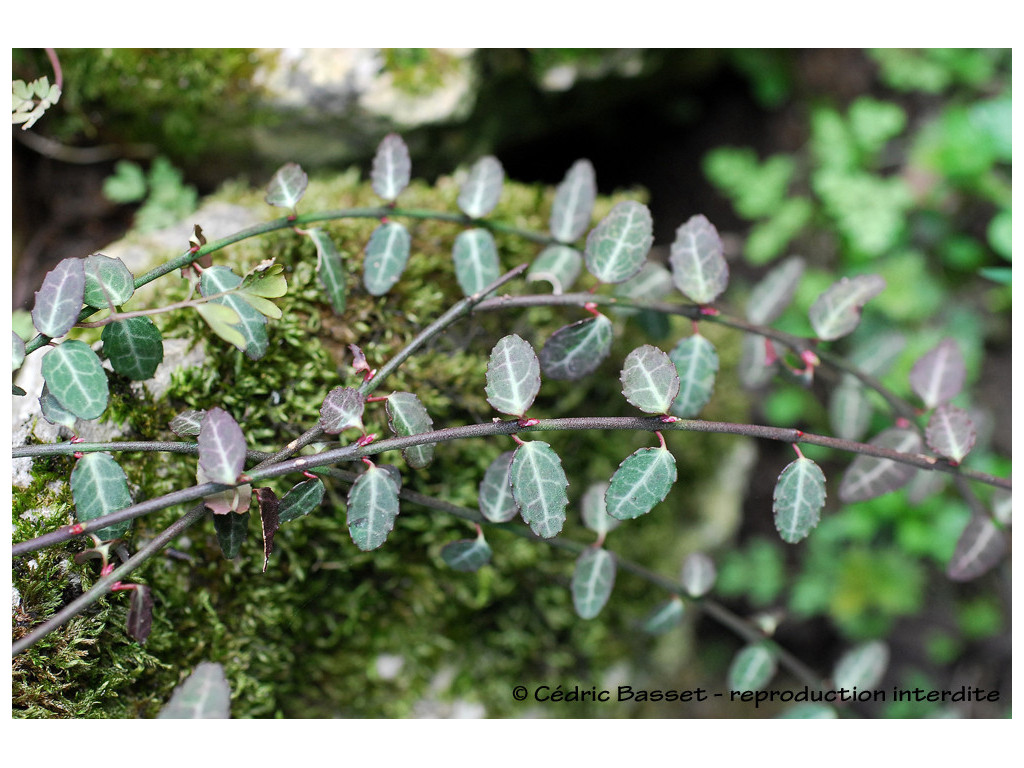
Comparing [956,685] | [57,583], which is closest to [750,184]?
[956,685]

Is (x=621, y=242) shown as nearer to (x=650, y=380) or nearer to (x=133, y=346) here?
(x=650, y=380)

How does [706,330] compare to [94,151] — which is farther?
[706,330]

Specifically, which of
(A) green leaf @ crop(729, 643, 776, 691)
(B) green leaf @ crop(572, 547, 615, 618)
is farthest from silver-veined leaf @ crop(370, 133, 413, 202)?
(A) green leaf @ crop(729, 643, 776, 691)

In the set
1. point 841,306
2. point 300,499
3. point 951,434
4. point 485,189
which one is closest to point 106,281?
point 300,499

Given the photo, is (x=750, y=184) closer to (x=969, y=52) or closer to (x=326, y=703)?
(x=969, y=52)

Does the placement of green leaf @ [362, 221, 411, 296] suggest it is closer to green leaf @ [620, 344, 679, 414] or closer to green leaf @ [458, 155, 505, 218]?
green leaf @ [458, 155, 505, 218]

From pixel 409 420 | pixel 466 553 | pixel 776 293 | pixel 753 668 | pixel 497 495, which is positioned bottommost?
pixel 753 668

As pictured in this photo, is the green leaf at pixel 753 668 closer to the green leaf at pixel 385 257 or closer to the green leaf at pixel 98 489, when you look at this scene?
the green leaf at pixel 385 257
